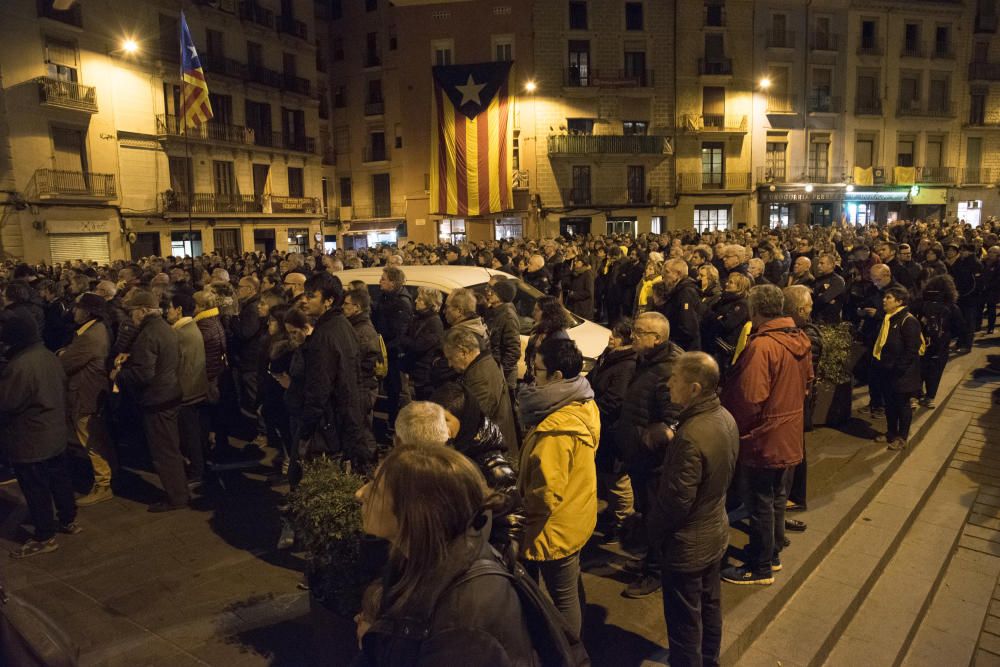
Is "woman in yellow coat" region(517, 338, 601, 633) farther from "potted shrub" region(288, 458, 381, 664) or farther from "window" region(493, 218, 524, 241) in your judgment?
"window" region(493, 218, 524, 241)

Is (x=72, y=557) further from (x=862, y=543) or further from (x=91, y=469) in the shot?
(x=862, y=543)

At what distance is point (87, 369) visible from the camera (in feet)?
19.3

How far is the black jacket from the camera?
6785 mm

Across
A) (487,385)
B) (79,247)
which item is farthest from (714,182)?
(487,385)

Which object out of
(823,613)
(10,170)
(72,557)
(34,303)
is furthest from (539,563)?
(10,170)

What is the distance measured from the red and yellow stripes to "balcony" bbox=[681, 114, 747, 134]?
10395 millimetres

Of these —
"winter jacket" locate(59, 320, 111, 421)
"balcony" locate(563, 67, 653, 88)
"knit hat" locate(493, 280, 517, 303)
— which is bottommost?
"winter jacket" locate(59, 320, 111, 421)

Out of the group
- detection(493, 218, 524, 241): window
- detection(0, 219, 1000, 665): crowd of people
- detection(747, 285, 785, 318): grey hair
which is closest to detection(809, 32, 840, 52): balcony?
detection(493, 218, 524, 241): window

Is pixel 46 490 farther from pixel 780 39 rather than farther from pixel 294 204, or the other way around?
pixel 780 39

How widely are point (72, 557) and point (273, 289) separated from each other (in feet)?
9.57

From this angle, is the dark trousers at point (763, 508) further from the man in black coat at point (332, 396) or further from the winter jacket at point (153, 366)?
the winter jacket at point (153, 366)

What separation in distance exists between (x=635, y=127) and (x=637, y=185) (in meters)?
2.93

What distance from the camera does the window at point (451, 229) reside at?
34781mm

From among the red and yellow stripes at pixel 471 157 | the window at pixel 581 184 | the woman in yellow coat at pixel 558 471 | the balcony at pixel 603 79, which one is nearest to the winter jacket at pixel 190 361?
the woman in yellow coat at pixel 558 471
